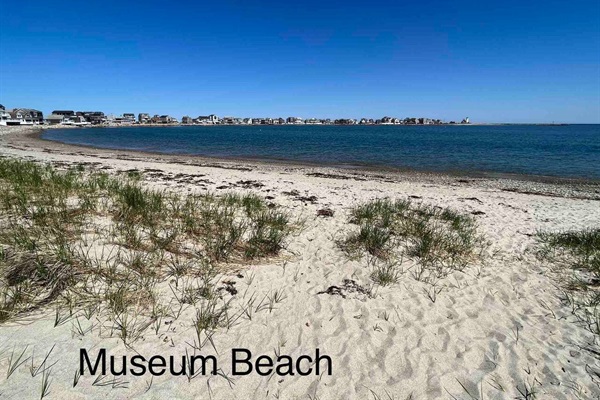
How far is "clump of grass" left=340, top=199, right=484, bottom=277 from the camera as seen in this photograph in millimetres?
6398

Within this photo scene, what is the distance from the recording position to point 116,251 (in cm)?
540

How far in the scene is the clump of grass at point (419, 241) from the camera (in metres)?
6.40

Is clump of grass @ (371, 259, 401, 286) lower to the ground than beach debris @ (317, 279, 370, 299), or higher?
higher

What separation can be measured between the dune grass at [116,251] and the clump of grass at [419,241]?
206cm

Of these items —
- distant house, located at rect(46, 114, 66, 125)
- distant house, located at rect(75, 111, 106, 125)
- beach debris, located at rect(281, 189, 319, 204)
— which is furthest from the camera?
distant house, located at rect(75, 111, 106, 125)

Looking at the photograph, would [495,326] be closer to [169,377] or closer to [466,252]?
[466,252]

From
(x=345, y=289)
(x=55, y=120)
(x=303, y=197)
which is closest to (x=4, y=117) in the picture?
(x=55, y=120)

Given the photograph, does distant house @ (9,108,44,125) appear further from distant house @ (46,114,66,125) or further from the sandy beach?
the sandy beach

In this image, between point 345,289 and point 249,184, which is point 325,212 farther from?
point 249,184

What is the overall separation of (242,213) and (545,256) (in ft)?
26.0

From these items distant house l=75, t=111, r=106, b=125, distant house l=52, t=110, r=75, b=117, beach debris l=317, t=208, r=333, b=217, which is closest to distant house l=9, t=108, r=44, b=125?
distant house l=75, t=111, r=106, b=125

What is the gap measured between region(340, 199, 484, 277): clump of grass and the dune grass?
2.06 meters

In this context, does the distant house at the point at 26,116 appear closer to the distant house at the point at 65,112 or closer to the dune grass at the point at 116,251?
the distant house at the point at 65,112

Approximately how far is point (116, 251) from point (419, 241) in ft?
22.1
